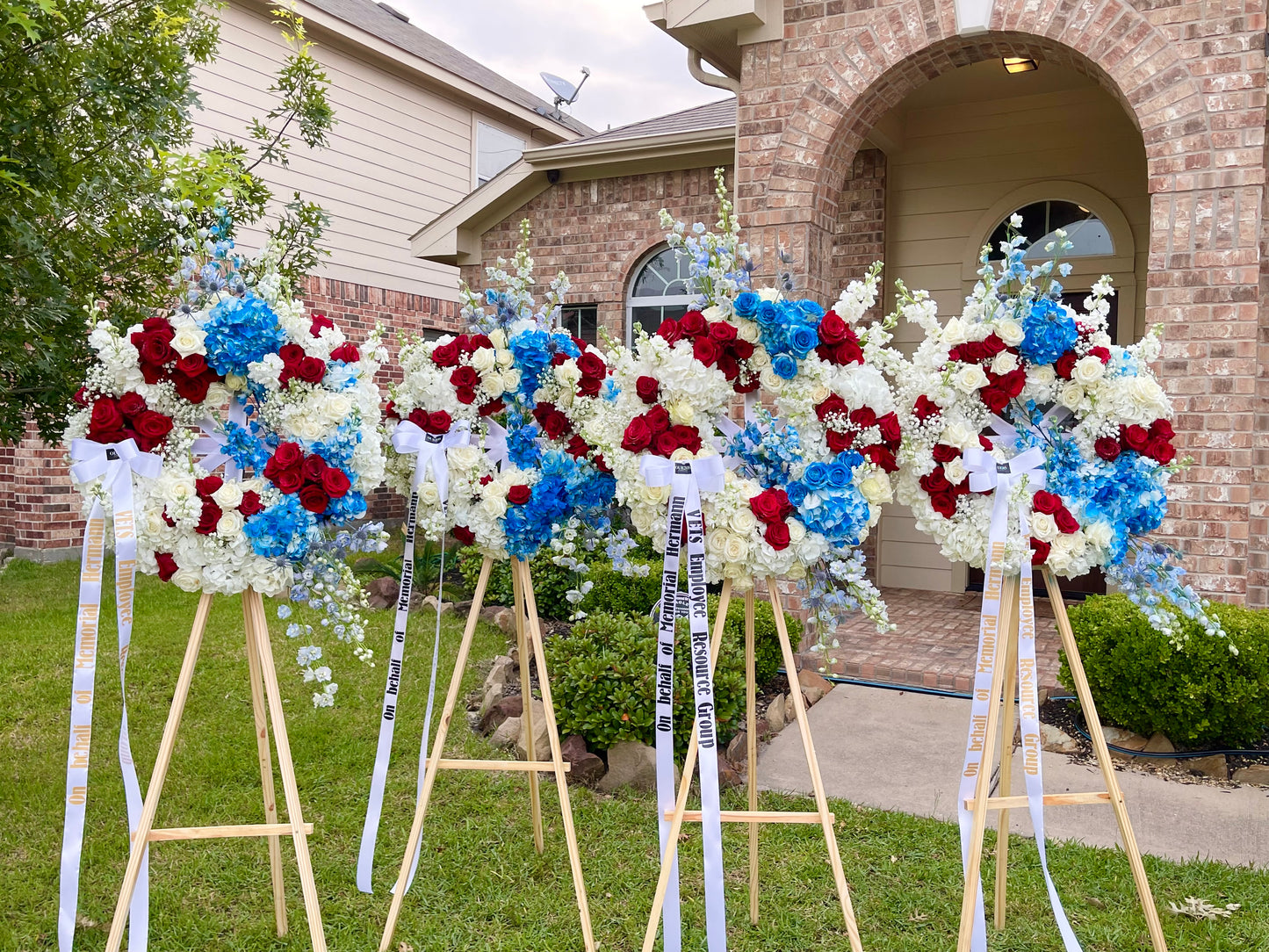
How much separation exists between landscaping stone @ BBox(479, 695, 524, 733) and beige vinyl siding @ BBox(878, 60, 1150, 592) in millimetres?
4185

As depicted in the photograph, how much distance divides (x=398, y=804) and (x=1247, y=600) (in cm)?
482

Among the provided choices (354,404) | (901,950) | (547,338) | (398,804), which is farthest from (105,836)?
(901,950)

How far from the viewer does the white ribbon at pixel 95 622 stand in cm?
253

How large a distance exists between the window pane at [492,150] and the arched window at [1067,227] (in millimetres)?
7761

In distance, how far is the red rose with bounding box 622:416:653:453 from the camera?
263cm

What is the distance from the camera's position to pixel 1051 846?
3760 mm

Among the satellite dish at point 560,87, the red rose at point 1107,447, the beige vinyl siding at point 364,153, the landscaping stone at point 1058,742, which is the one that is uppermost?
the satellite dish at point 560,87

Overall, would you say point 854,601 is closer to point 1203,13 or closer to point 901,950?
point 901,950

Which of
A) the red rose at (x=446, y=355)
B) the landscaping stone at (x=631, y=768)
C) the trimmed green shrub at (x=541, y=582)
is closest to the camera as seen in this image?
the red rose at (x=446, y=355)

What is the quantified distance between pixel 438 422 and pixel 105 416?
0.99m

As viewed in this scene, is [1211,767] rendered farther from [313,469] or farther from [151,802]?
[151,802]

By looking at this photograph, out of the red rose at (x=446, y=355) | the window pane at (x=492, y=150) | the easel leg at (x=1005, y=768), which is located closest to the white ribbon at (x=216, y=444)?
the red rose at (x=446, y=355)

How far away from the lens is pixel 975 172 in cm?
780

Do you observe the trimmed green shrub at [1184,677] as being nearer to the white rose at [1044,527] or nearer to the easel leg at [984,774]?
the easel leg at [984,774]
